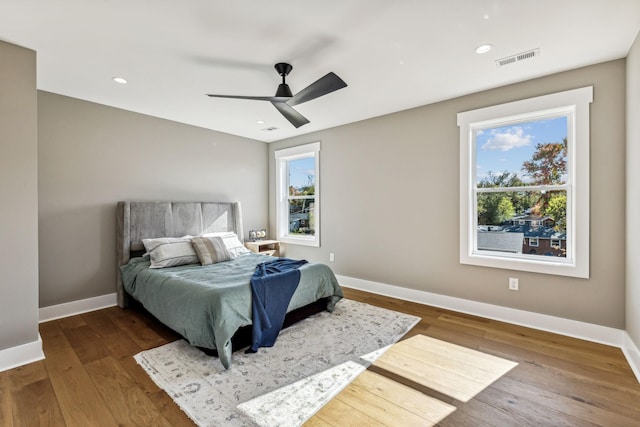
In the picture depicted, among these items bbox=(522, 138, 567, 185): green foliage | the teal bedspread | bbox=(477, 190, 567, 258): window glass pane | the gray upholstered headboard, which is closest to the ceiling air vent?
bbox=(522, 138, 567, 185): green foliage

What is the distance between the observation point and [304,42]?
233 cm

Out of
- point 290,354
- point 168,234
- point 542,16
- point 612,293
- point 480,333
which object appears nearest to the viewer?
point 542,16

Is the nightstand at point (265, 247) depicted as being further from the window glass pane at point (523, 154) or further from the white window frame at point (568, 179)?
the window glass pane at point (523, 154)

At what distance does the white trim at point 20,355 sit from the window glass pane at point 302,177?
3.89 metres

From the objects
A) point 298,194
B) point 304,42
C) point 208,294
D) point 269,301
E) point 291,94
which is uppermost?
point 304,42

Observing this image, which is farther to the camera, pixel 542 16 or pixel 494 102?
pixel 494 102

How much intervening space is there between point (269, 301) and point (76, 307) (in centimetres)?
259

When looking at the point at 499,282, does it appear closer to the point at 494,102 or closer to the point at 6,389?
the point at 494,102

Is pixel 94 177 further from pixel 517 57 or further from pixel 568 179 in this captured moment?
pixel 568 179

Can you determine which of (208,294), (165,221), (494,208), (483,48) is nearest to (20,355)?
(208,294)

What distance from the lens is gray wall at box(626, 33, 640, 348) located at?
2.27m

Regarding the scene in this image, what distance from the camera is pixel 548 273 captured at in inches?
116

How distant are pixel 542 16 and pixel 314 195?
3.65m

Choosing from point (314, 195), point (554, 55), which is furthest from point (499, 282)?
point (314, 195)
